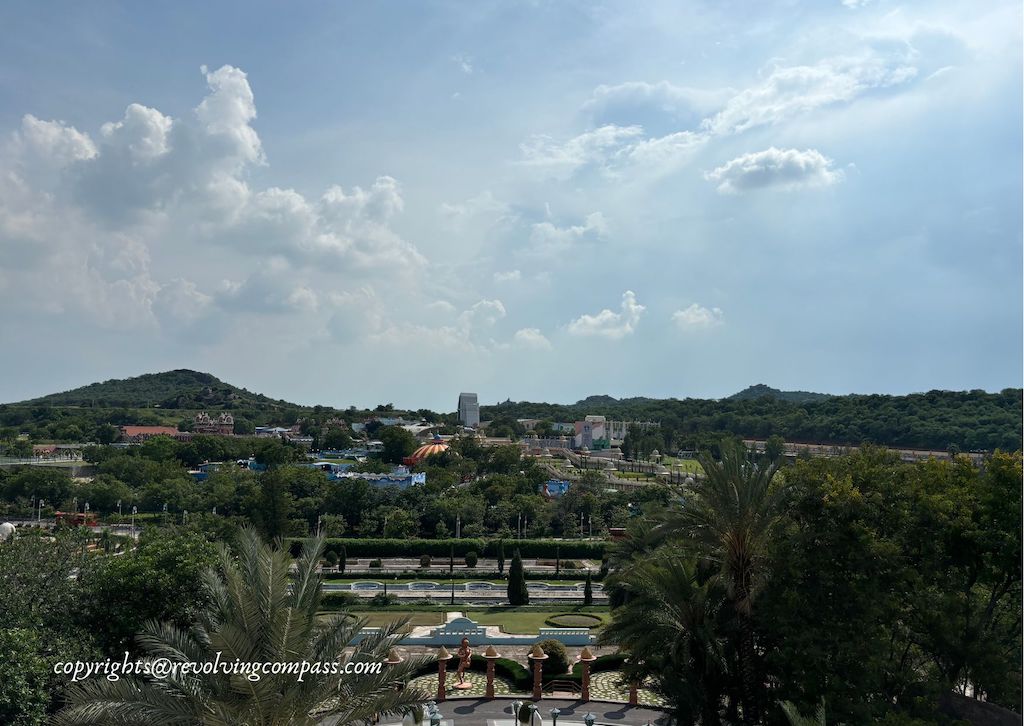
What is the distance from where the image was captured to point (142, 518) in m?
62.9

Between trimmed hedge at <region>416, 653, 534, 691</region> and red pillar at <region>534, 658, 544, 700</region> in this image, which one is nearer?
red pillar at <region>534, 658, 544, 700</region>

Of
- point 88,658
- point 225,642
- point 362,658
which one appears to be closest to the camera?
point 225,642

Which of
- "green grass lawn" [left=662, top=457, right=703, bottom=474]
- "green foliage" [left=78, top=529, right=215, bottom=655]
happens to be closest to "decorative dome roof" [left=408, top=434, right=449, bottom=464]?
"green grass lawn" [left=662, top=457, right=703, bottom=474]

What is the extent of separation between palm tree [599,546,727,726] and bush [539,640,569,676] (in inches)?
342

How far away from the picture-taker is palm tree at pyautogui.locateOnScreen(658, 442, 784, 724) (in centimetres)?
1584

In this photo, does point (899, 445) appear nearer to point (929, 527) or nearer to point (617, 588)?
point (617, 588)

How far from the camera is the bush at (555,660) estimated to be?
25.7 metres

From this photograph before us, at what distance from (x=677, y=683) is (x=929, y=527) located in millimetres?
5934

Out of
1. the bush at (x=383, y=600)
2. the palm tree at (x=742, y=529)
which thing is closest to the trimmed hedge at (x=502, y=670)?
the palm tree at (x=742, y=529)

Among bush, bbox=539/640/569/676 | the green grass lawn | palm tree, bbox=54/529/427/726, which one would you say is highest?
palm tree, bbox=54/529/427/726

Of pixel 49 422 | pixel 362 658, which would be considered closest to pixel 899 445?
pixel 362 658

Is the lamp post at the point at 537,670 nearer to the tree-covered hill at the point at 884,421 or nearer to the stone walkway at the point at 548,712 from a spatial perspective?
the stone walkway at the point at 548,712

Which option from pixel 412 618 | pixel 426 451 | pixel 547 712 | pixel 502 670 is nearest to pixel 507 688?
pixel 502 670

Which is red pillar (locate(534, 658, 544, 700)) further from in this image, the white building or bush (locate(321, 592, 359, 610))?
the white building
